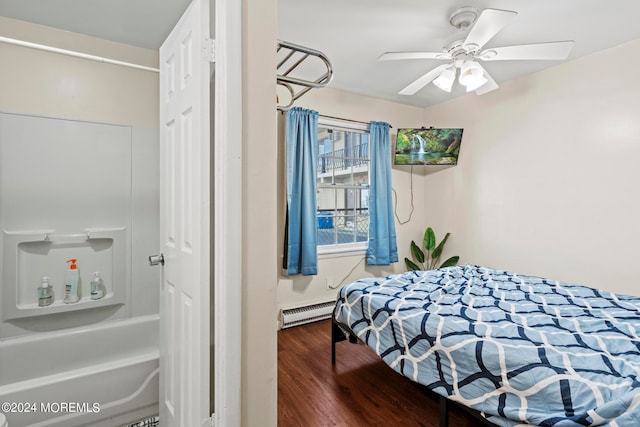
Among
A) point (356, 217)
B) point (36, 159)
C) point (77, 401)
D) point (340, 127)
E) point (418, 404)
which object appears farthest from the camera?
point (356, 217)

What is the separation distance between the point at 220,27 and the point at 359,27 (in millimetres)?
1566

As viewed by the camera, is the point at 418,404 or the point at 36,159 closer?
the point at 418,404

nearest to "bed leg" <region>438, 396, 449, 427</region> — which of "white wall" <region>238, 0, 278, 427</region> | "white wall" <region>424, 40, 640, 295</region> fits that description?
"white wall" <region>238, 0, 278, 427</region>

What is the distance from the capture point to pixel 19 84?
2.10 m

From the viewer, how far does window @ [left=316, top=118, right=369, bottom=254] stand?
140 inches

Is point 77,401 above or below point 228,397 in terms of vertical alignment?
below

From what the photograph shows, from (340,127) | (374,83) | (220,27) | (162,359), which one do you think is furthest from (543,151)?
(162,359)

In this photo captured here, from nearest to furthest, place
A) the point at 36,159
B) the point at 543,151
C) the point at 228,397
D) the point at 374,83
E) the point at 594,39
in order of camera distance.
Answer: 1. the point at 228,397
2. the point at 36,159
3. the point at 594,39
4. the point at 543,151
5. the point at 374,83

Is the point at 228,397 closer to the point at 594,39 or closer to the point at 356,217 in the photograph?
the point at 356,217

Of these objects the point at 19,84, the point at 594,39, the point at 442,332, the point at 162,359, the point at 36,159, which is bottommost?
the point at 162,359

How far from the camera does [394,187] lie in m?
3.94

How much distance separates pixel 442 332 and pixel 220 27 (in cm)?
171

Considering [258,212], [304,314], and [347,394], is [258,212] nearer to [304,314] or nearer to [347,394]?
[347,394]

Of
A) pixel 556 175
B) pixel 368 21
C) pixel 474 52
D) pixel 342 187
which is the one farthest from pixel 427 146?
pixel 368 21
